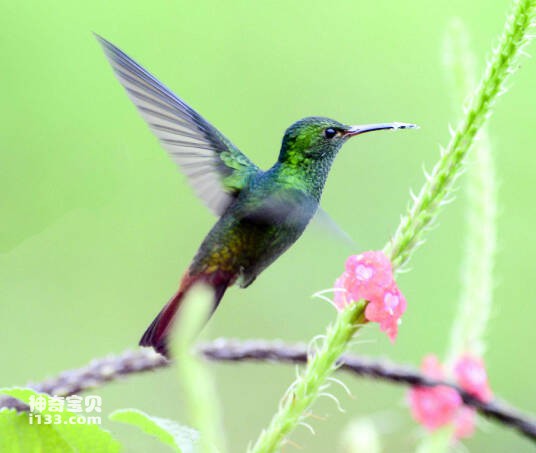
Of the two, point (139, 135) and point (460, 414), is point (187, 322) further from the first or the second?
point (139, 135)

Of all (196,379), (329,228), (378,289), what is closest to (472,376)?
(329,228)

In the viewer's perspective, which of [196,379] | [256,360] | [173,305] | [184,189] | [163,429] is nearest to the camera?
[196,379]

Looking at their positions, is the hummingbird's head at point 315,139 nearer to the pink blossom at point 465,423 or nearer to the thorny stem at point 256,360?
the thorny stem at point 256,360

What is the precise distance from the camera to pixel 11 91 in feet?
18.2

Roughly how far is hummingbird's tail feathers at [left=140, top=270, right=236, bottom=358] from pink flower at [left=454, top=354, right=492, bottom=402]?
0.61 meters

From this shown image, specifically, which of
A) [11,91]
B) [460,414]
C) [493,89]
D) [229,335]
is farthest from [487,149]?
[11,91]

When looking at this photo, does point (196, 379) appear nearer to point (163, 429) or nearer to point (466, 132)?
point (163, 429)

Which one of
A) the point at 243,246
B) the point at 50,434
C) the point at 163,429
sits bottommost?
the point at 50,434

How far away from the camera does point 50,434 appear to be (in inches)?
58.9

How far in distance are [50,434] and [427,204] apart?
0.79 meters

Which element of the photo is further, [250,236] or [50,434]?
[250,236]

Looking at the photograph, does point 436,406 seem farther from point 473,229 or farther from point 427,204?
point 427,204

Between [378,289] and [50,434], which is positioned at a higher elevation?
[378,289]

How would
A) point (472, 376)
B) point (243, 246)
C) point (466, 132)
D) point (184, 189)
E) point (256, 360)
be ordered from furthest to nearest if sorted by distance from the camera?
point (184, 189) < point (243, 246) < point (472, 376) < point (256, 360) < point (466, 132)
